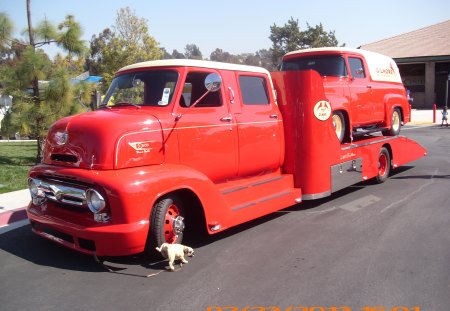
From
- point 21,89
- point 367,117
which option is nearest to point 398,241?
point 367,117

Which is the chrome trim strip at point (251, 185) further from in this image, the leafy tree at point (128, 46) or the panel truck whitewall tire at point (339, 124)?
the leafy tree at point (128, 46)

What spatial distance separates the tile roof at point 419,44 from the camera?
40741 mm

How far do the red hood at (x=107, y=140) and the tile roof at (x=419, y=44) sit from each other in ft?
131

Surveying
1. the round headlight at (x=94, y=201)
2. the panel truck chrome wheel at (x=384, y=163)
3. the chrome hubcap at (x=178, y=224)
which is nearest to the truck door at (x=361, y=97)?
the panel truck chrome wheel at (x=384, y=163)

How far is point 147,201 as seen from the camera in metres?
4.48

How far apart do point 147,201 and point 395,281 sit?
8.12ft

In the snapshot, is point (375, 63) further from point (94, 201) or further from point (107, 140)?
point (94, 201)

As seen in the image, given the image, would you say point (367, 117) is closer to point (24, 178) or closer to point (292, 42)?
point (24, 178)

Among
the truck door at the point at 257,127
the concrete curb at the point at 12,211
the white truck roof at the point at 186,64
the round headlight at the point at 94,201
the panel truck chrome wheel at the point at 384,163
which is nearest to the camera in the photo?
the round headlight at the point at 94,201

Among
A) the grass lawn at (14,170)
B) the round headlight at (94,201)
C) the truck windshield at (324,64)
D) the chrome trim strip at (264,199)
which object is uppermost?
the truck windshield at (324,64)

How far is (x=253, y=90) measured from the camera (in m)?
6.32

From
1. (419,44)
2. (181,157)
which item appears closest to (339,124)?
(181,157)

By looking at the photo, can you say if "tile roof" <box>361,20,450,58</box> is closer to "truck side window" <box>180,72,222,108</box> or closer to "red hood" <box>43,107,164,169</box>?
"truck side window" <box>180,72,222,108</box>

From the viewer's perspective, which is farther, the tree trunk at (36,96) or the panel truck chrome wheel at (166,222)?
the tree trunk at (36,96)
